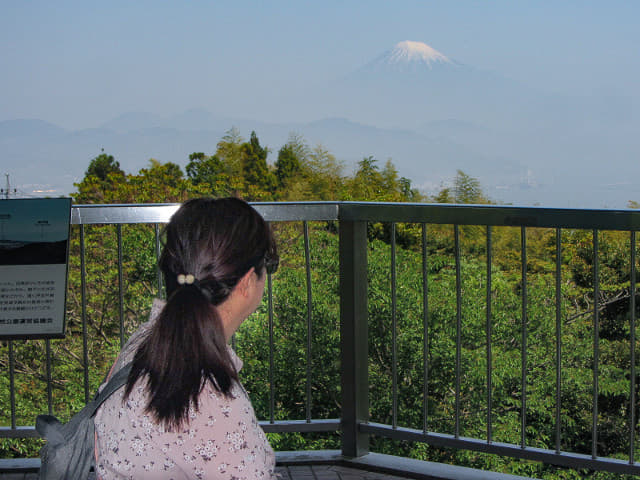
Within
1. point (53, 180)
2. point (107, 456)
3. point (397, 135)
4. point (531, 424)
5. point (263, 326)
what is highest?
point (397, 135)

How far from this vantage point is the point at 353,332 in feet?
9.42

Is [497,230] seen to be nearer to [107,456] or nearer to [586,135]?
[107,456]

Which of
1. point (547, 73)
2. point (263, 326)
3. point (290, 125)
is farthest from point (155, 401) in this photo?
point (547, 73)

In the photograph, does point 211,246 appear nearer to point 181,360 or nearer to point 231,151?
point 181,360

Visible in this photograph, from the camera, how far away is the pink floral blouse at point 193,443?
0.96 meters

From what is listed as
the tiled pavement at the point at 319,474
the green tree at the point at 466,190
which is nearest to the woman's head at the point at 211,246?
the tiled pavement at the point at 319,474

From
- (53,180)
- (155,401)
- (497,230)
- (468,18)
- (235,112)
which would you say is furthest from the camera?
(468,18)

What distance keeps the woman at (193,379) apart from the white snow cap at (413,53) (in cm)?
5144

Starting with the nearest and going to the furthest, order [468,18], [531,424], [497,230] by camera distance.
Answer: [531,424]
[497,230]
[468,18]

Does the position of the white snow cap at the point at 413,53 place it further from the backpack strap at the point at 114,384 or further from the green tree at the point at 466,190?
the backpack strap at the point at 114,384

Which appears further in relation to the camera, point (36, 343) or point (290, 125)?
point (290, 125)

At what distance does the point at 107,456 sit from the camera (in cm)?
103

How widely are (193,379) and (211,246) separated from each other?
0.19 metres

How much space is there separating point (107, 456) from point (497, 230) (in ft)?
79.3
